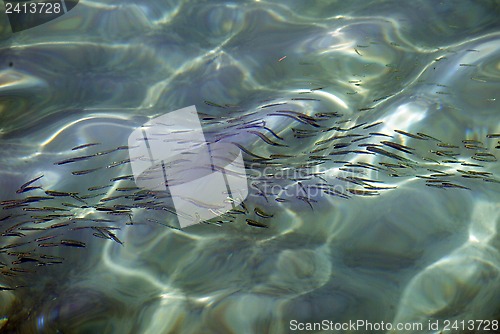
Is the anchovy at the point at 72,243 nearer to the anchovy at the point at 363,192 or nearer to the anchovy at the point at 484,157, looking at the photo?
the anchovy at the point at 363,192

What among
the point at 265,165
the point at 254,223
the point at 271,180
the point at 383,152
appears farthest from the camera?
the point at 265,165

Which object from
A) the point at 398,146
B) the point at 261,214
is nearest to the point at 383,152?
the point at 398,146

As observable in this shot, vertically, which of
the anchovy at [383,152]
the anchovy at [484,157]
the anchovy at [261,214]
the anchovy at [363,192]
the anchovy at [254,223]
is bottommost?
the anchovy at [254,223]

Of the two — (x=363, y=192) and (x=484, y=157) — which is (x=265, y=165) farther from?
(x=484, y=157)

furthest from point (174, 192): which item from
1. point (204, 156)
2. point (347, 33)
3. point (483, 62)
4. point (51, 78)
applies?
point (483, 62)

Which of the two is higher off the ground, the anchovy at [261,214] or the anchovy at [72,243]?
the anchovy at [261,214]

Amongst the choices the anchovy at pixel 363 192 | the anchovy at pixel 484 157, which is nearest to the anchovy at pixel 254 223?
the anchovy at pixel 363 192

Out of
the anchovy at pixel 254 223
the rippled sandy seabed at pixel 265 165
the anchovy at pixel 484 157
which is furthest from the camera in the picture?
the anchovy at pixel 484 157

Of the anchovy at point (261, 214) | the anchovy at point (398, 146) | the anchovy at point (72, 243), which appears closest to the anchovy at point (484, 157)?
the anchovy at point (398, 146)

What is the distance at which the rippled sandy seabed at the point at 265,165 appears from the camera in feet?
9.22

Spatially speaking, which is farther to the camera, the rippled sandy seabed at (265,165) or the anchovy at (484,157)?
the anchovy at (484,157)

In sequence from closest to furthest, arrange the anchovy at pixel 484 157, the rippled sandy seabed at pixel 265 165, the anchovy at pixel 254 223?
the rippled sandy seabed at pixel 265 165 → the anchovy at pixel 254 223 → the anchovy at pixel 484 157

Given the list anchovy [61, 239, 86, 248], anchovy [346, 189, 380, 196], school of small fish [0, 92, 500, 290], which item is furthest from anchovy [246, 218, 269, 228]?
anchovy [61, 239, 86, 248]

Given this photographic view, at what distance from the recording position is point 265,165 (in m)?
3.73
